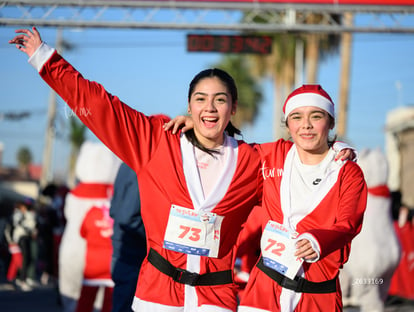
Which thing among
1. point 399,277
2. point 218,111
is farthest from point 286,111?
point 399,277

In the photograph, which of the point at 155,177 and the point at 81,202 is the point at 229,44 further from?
the point at 155,177

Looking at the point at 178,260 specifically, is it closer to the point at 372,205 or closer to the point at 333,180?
the point at 333,180

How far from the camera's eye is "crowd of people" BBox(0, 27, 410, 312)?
3.67 metres

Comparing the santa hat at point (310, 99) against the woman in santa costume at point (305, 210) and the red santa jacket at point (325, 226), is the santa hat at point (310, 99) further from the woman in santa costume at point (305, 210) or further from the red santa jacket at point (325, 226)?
the red santa jacket at point (325, 226)

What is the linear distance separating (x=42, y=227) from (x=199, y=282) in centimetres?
1445

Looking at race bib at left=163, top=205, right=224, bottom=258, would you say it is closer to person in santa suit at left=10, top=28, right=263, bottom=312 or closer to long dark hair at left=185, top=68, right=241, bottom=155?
person in santa suit at left=10, top=28, right=263, bottom=312

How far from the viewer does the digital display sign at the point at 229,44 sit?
11789mm

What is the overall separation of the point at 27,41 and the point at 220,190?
1330 mm

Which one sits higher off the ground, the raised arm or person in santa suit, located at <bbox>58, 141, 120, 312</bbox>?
the raised arm

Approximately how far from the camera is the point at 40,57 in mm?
3637

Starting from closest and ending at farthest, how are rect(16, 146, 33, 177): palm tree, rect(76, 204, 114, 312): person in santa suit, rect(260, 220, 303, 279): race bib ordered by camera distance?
rect(260, 220, 303, 279): race bib
rect(76, 204, 114, 312): person in santa suit
rect(16, 146, 33, 177): palm tree

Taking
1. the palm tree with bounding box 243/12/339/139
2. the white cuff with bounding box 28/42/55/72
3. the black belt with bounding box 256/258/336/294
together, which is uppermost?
the palm tree with bounding box 243/12/339/139

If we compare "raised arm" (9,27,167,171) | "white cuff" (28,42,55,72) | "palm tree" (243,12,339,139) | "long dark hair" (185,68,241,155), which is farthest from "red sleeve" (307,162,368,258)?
"palm tree" (243,12,339,139)

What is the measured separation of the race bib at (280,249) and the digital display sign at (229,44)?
826 centimetres
